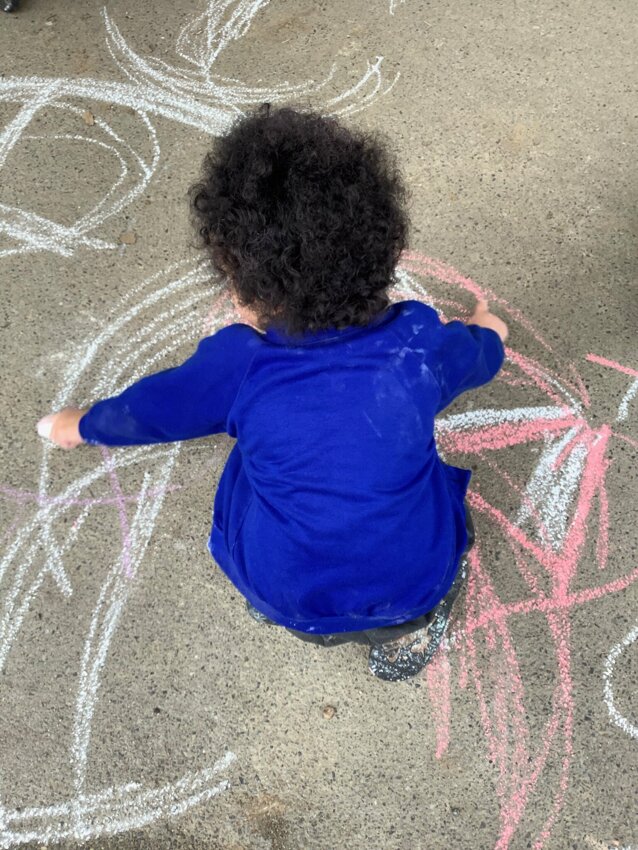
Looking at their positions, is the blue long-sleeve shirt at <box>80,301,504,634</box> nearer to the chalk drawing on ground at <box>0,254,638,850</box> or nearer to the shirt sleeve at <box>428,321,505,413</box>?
the shirt sleeve at <box>428,321,505,413</box>

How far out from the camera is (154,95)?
7.26 feet

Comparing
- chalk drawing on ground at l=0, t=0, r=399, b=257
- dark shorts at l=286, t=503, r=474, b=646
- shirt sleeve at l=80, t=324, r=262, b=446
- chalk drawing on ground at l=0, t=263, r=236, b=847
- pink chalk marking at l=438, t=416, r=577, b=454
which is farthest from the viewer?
chalk drawing on ground at l=0, t=0, r=399, b=257

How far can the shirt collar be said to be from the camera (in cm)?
113

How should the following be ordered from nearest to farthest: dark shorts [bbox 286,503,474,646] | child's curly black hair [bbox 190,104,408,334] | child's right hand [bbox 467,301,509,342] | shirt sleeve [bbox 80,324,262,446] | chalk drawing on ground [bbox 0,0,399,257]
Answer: child's curly black hair [bbox 190,104,408,334] → shirt sleeve [bbox 80,324,262,446] → dark shorts [bbox 286,503,474,646] → child's right hand [bbox 467,301,509,342] → chalk drawing on ground [bbox 0,0,399,257]

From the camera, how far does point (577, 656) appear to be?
1.62 m

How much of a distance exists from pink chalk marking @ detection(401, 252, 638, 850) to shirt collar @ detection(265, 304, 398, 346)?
73cm

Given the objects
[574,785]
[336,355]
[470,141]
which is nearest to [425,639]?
[574,785]

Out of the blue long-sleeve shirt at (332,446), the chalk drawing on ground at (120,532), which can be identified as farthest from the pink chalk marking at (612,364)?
the chalk drawing on ground at (120,532)

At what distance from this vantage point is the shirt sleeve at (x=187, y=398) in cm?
118

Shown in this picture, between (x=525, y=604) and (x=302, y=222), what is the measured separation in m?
1.12

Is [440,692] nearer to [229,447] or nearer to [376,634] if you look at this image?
[376,634]

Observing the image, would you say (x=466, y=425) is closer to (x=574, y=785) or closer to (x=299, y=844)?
(x=574, y=785)

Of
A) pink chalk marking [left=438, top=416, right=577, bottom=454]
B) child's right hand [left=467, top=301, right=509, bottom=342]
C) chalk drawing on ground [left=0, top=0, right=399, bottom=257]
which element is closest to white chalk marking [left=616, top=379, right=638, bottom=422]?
pink chalk marking [left=438, top=416, right=577, bottom=454]

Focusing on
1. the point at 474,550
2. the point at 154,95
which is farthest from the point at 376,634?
the point at 154,95
